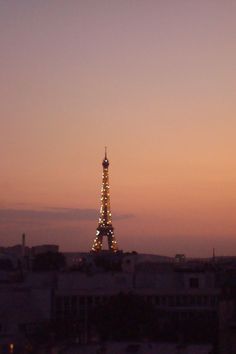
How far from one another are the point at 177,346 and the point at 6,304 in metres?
19.4

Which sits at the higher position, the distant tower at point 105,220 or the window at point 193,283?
the distant tower at point 105,220

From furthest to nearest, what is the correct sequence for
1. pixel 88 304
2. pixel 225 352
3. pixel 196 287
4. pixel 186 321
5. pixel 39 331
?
pixel 196 287, pixel 88 304, pixel 186 321, pixel 39 331, pixel 225 352

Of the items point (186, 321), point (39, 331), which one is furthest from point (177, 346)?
point (186, 321)

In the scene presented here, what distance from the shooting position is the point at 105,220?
362 feet

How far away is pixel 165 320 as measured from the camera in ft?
149

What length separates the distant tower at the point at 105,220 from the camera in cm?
11031

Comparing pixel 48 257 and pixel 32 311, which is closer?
pixel 32 311

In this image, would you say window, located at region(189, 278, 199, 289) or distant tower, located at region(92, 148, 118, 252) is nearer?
window, located at region(189, 278, 199, 289)

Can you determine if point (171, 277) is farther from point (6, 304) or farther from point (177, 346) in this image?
point (177, 346)

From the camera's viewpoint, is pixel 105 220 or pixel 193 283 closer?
pixel 193 283

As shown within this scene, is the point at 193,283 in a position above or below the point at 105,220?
below

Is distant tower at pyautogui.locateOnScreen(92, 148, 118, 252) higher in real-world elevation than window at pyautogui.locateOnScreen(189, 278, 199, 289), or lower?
higher

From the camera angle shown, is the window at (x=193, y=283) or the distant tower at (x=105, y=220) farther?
the distant tower at (x=105, y=220)

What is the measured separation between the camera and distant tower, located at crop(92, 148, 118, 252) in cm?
11031
